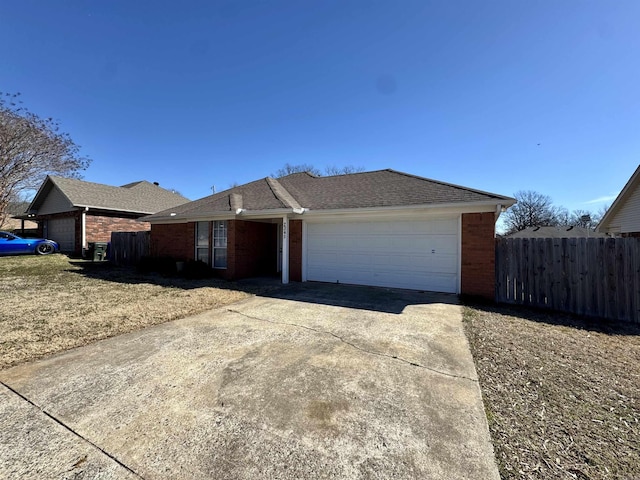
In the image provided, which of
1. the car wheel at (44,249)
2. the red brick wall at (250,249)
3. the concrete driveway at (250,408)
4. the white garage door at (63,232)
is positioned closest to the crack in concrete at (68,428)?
the concrete driveway at (250,408)

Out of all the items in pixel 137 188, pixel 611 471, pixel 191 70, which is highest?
pixel 191 70

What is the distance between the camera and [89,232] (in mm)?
17141

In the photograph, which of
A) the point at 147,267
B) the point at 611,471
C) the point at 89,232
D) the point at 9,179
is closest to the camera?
the point at 611,471

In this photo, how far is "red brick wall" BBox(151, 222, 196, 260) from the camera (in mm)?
11672

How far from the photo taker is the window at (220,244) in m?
10.8

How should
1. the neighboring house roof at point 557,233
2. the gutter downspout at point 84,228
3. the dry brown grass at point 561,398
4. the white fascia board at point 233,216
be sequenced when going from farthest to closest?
the neighboring house roof at point 557,233 → the gutter downspout at point 84,228 → the white fascia board at point 233,216 → the dry brown grass at point 561,398

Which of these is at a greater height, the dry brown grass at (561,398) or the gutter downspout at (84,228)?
the gutter downspout at (84,228)

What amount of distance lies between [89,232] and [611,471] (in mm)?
22546

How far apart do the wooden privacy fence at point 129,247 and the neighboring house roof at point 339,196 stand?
2.01 metres

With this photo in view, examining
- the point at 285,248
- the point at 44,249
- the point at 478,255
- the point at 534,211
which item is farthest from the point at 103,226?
the point at 534,211

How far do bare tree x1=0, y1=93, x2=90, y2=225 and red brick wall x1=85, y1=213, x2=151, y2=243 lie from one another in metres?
8.64

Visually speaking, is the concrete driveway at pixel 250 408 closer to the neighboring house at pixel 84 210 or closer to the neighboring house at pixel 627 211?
the neighboring house at pixel 627 211

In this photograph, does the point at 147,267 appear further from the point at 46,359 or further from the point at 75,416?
the point at 75,416

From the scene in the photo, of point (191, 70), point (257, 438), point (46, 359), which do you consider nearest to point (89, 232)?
point (191, 70)
